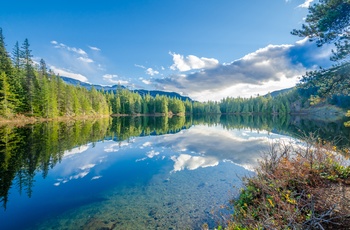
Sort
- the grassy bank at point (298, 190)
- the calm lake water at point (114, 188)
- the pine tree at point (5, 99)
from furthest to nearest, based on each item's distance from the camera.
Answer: the pine tree at point (5, 99) < the calm lake water at point (114, 188) < the grassy bank at point (298, 190)

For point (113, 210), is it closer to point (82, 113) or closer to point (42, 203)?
point (42, 203)

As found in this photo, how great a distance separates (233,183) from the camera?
11719 mm

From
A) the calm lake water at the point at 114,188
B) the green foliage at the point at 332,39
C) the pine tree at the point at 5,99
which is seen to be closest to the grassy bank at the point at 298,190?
the calm lake water at the point at 114,188

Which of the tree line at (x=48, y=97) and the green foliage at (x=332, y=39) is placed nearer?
the green foliage at (x=332, y=39)

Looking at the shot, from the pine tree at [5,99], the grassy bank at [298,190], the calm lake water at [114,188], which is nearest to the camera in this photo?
the grassy bank at [298,190]

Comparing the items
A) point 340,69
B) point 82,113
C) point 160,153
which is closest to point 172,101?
point 82,113

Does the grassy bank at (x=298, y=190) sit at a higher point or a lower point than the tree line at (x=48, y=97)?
lower

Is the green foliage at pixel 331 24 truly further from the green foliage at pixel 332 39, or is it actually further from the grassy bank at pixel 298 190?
the grassy bank at pixel 298 190

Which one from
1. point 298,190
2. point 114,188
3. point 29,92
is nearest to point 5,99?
point 29,92

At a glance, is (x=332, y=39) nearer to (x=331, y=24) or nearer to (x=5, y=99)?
(x=331, y=24)

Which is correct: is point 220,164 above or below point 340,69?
below

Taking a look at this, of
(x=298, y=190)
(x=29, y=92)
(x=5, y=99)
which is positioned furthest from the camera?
(x=29, y=92)

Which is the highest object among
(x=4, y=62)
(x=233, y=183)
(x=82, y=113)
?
(x=4, y=62)

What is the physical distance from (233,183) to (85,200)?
28.4ft
